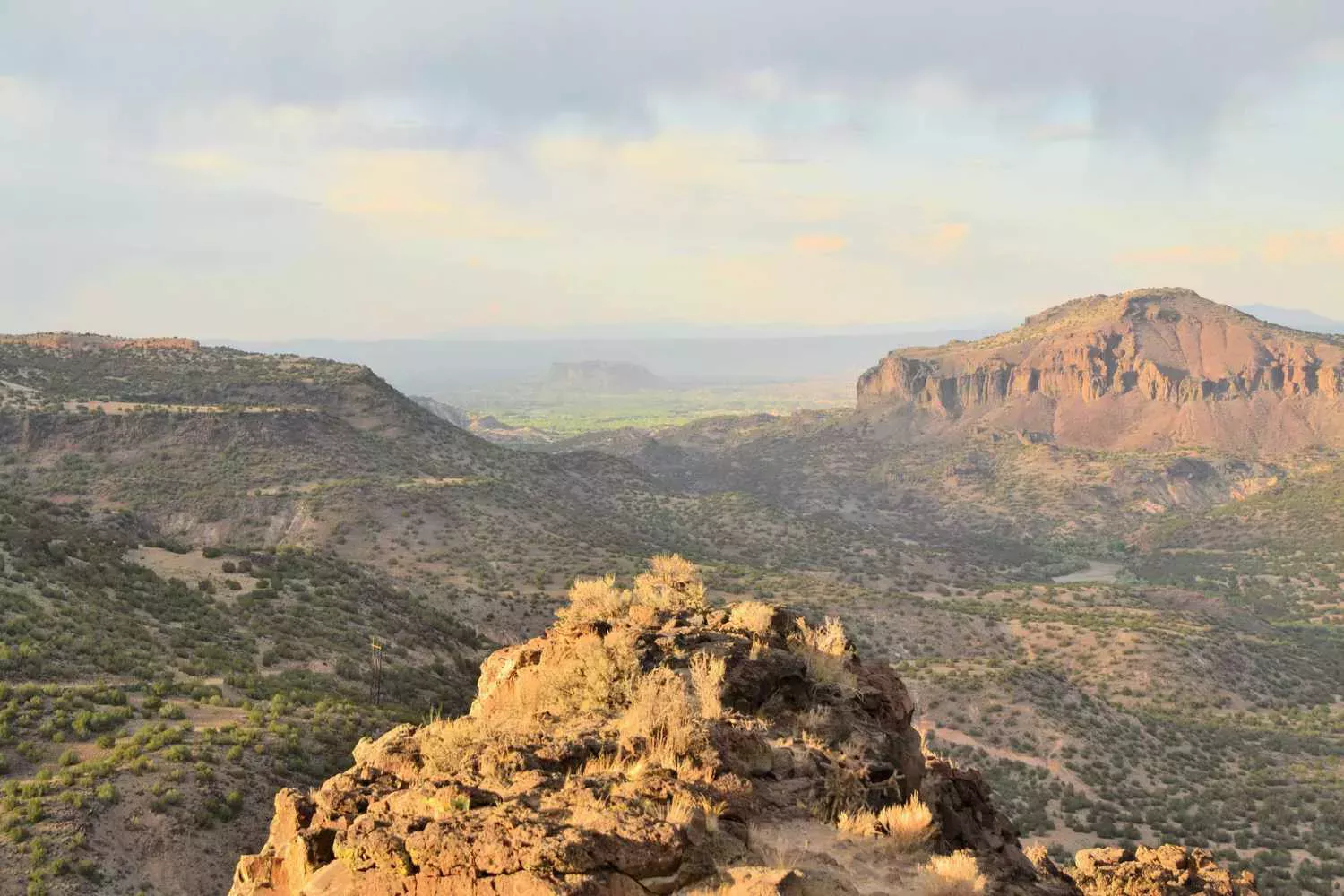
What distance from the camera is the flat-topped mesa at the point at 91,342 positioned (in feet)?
224

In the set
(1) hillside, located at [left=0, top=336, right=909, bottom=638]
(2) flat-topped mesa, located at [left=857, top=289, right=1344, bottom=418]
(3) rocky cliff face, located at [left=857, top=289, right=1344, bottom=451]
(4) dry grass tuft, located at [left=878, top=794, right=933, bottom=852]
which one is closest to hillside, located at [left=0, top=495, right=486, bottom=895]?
(1) hillside, located at [left=0, top=336, right=909, bottom=638]

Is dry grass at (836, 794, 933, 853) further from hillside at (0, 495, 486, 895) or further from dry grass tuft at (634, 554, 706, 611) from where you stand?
hillside at (0, 495, 486, 895)

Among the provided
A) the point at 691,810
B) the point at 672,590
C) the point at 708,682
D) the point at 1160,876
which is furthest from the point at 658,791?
the point at 672,590

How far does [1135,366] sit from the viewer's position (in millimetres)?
135875

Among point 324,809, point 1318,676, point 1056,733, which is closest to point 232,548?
point 324,809

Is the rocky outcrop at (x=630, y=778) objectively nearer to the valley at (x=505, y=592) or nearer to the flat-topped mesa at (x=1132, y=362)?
the valley at (x=505, y=592)

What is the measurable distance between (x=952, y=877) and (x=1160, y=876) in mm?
5461

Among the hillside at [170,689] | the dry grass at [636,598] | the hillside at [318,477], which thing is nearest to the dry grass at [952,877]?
the dry grass at [636,598]

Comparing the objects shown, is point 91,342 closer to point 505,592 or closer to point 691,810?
point 505,592

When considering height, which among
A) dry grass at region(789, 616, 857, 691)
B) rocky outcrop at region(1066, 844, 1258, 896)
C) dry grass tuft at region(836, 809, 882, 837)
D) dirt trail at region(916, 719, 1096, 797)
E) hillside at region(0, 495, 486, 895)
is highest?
dry grass at region(789, 616, 857, 691)

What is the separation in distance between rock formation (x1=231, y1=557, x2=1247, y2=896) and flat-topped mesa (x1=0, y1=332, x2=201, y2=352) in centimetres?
7634

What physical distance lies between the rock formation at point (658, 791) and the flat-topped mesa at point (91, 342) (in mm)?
76336

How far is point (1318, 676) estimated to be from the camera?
4441 cm

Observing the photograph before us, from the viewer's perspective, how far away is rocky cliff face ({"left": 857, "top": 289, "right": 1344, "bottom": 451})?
12456 centimetres
